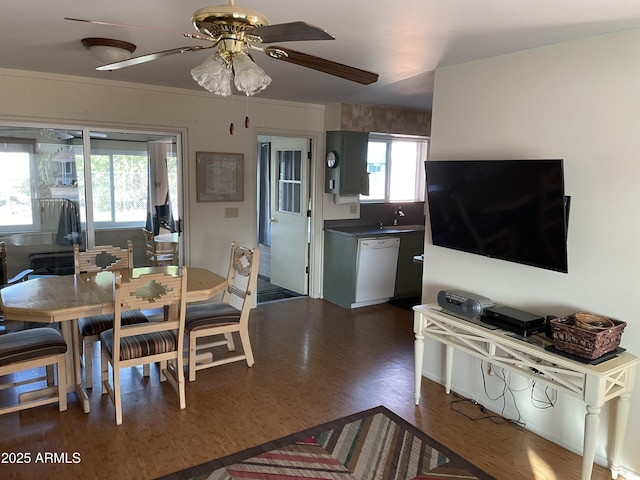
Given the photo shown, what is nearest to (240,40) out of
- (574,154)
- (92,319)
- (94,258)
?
(574,154)

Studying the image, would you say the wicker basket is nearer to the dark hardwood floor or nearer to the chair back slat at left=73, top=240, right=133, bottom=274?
the dark hardwood floor

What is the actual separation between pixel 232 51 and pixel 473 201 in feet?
6.09

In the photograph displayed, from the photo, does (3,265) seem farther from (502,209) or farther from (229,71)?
(502,209)

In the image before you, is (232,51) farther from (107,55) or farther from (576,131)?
(576,131)

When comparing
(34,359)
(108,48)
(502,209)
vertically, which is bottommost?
(34,359)

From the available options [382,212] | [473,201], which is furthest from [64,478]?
[382,212]

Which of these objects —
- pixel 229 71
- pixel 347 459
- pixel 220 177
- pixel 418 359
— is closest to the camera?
pixel 229 71

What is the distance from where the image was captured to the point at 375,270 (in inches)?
217

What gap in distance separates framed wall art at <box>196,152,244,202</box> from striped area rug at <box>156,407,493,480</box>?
2809 millimetres

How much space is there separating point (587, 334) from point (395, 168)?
4.44 meters

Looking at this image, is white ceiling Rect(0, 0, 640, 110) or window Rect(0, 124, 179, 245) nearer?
white ceiling Rect(0, 0, 640, 110)

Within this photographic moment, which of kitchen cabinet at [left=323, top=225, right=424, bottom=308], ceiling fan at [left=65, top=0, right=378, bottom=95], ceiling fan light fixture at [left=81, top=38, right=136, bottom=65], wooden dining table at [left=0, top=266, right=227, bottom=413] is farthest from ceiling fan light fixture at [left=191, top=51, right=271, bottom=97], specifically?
kitchen cabinet at [left=323, top=225, right=424, bottom=308]

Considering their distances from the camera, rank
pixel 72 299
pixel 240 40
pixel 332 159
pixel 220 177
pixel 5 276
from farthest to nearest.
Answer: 1. pixel 332 159
2. pixel 220 177
3. pixel 5 276
4. pixel 72 299
5. pixel 240 40

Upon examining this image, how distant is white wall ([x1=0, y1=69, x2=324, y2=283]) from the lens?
395 centimetres
